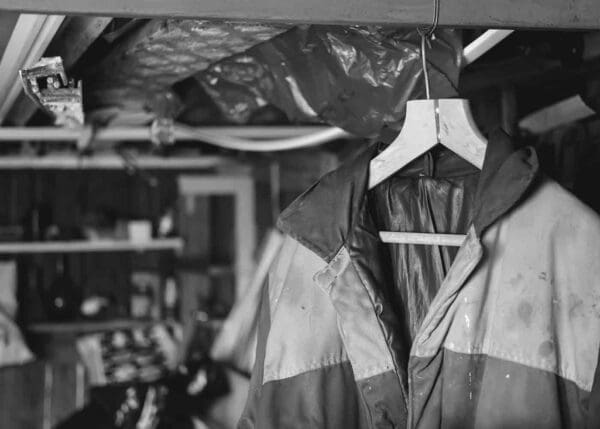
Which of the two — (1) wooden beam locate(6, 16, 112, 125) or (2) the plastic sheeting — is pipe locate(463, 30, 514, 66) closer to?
(2) the plastic sheeting

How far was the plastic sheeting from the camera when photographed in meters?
1.33

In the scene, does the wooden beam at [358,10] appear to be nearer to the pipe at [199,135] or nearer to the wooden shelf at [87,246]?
the pipe at [199,135]

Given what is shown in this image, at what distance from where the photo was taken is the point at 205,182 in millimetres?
3785

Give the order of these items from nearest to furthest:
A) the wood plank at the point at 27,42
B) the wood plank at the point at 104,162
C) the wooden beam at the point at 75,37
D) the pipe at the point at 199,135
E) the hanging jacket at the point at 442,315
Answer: the hanging jacket at the point at 442,315 < the wood plank at the point at 27,42 < the wooden beam at the point at 75,37 < the pipe at the point at 199,135 < the wood plank at the point at 104,162

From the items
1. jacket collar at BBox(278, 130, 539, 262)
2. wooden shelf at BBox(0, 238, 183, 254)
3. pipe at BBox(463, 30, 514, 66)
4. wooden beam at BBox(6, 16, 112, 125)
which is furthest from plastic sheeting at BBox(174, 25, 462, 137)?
wooden shelf at BBox(0, 238, 183, 254)

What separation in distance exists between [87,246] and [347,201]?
2609 millimetres

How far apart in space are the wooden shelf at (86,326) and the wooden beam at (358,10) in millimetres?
2923

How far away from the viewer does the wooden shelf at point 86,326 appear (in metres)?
3.59

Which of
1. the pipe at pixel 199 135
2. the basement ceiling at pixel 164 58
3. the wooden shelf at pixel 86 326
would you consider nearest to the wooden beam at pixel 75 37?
the basement ceiling at pixel 164 58

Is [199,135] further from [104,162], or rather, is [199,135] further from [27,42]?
[104,162]

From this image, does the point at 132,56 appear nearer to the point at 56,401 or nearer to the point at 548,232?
the point at 548,232

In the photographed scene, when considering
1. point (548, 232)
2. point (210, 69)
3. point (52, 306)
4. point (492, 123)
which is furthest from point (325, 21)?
point (52, 306)

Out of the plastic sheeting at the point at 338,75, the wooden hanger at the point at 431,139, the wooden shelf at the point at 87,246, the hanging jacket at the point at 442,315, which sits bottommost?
the wooden shelf at the point at 87,246

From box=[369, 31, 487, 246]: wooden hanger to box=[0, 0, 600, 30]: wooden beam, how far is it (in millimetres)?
141
